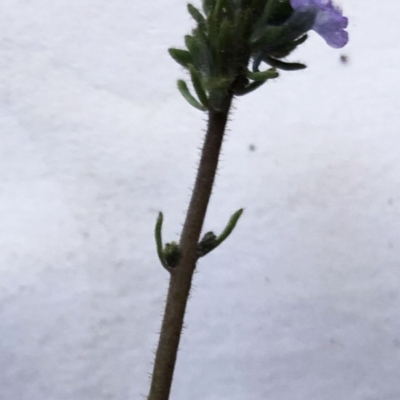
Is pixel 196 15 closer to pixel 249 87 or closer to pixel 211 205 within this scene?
pixel 249 87

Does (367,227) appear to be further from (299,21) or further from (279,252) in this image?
(299,21)

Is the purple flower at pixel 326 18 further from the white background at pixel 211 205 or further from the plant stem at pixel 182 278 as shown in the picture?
the white background at pixel 211 205

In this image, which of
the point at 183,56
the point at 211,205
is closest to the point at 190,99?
the point at 183,56

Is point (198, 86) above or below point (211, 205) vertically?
above

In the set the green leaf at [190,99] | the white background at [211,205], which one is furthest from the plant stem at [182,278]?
the white background at [211,205]

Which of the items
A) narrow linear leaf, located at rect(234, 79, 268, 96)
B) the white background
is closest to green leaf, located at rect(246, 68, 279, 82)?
narrow linear leaf, located at rect(234, 79, 268, 96)

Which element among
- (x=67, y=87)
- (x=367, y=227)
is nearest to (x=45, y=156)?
(x=67, y=87)
